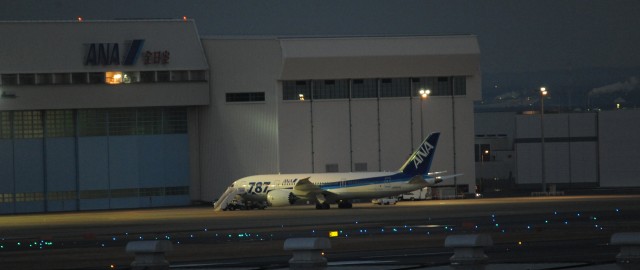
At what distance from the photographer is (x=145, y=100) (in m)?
76.1

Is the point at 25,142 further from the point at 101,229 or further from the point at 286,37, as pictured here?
the point at 101,229

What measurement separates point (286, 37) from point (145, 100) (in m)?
10.8

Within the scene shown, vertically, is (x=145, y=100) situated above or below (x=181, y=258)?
above

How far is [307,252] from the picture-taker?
56.7 ft

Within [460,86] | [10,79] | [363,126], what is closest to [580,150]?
[460,86]

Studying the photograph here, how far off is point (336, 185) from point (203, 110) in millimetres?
15844

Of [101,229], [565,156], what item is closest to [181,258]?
[101,229]

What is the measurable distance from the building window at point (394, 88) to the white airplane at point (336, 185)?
40.5ft

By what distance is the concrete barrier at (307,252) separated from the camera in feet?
55.6

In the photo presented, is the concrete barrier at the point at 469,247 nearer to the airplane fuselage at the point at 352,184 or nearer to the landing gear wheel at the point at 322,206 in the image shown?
the airplane fuselage at the point at 352,184

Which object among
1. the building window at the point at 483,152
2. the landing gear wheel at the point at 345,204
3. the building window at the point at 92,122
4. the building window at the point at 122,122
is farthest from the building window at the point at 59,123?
the building window at the point at 483,152

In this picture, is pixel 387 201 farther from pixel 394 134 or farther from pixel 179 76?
pixel 179 76

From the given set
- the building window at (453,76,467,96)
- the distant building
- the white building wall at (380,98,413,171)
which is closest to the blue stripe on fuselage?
the white building wall at (380,98,413,171)

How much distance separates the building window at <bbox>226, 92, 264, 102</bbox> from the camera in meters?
77.7
